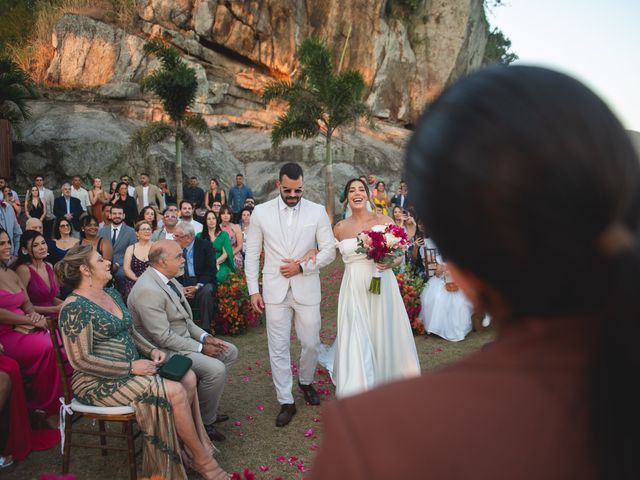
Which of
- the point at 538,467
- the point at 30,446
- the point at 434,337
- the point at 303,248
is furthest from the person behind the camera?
the point at 434,337

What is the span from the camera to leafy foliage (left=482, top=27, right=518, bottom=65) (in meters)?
45.0

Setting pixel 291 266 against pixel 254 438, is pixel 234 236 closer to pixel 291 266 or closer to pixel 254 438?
pixel 291 266

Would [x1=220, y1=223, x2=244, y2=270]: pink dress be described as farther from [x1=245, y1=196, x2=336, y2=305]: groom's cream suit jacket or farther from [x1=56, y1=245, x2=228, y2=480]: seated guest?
[x1=56, y1=245, x2=228, y2=480]: seated guest

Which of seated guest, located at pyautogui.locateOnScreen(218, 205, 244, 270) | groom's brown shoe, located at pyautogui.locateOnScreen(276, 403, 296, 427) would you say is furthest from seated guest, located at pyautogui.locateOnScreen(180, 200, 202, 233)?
groom's brown shoe, located at pyautogui.locateOnScreen(276, 403, 296, 427)

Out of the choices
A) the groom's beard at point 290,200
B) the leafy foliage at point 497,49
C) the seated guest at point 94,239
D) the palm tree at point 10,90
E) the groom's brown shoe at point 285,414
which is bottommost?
the groom's brown shoe at point 285,414

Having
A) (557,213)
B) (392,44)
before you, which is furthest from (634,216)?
(392,44)

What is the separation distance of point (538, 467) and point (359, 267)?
511cm

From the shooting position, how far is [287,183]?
5.58 m

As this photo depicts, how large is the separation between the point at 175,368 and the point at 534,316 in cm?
394

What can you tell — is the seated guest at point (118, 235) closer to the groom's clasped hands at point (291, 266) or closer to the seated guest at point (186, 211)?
the seated guest at point (186, 211)

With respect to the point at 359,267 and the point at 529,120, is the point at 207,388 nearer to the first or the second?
the point at 359,267

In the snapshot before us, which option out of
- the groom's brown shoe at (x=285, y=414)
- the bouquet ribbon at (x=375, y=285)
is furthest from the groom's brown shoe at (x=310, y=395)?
the bouquet ribbon at (x=375, y=285)

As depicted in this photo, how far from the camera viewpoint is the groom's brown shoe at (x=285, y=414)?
5.26 meters

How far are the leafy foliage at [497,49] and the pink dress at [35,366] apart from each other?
140ft
